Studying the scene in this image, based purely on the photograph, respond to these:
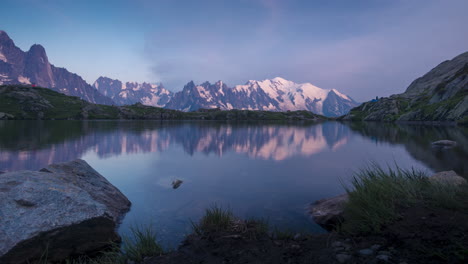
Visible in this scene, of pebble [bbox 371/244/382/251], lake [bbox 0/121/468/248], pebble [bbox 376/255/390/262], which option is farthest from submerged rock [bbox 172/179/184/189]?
pebble [bbox 376/255/390/262]

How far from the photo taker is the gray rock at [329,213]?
1302 cm

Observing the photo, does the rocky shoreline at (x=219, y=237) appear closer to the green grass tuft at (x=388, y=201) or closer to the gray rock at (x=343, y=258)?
the gray rock at (x=343, y=258)

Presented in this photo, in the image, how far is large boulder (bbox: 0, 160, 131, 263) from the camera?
29.3 feet

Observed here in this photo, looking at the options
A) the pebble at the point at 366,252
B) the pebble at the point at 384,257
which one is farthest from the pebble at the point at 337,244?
the pebble at the point at 384,257

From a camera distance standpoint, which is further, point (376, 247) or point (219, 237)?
point (219, 237)

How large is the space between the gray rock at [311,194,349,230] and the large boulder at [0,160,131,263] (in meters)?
11.3

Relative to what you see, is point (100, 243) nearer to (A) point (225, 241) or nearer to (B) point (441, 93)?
(A) point (225, 241)

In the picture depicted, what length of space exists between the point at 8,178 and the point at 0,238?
412 centimetres

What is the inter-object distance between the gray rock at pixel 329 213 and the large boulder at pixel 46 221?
446 inches

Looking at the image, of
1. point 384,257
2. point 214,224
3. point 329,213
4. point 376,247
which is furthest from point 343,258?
point 329,213

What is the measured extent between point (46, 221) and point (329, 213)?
13930mm

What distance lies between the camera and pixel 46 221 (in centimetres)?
967

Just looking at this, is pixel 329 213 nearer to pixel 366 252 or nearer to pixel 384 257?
pixel 366 252

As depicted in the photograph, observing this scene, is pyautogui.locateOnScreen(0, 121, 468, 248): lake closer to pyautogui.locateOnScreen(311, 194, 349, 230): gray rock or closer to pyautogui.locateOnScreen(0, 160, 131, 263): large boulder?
pyautogui.locateOnScreen(311, 194, 349, 230): gray rock
